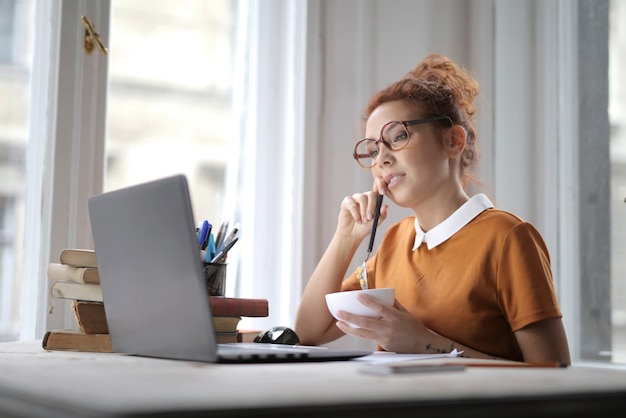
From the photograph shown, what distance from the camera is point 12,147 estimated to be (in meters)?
A: 2.02

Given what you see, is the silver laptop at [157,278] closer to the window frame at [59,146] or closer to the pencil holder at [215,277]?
the pencil holder at [215,277]

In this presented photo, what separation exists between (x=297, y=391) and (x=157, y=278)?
394mm

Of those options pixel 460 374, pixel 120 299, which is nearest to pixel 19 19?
pixel 120 299

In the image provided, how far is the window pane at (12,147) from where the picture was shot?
2.01 metres

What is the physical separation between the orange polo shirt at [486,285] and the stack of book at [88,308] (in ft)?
1.18

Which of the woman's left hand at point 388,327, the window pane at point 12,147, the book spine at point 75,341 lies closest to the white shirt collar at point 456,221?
the woman's left hand at point 388,327

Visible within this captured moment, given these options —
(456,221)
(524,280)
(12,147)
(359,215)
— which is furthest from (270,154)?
(524,280)

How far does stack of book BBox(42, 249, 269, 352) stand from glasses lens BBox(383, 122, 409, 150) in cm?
48

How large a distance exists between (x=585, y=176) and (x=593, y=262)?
275mm

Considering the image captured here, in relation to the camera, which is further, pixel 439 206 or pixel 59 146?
pixel 59 146

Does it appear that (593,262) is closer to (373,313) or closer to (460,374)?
(373,313)

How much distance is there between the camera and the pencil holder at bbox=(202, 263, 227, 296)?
1.41m

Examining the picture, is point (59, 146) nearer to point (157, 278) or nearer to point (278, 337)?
point (278, 337)

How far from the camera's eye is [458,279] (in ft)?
5.12
